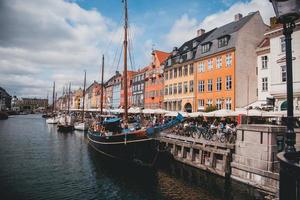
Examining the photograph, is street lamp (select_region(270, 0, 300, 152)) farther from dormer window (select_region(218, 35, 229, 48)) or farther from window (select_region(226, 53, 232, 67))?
dormer window (select_region(218, 35, 229, 48))

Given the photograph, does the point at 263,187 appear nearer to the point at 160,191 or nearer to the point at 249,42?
the point at 160,191

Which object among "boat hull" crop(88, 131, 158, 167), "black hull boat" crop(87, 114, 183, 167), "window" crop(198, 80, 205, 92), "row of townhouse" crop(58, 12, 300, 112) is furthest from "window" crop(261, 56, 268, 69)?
"boat hull" crop(88, 131, 158, 167)

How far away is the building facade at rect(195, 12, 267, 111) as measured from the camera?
3453cm

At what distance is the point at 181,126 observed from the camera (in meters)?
25.5

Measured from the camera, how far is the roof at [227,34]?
117 ft

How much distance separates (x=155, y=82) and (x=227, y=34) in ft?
69.8

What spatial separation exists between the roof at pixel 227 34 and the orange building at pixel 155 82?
1271 centimetres

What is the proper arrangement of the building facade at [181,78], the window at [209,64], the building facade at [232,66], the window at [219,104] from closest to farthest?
the building facade at [232,66], the window at [219,104], the window at [209,64], the building facade at [181,78]

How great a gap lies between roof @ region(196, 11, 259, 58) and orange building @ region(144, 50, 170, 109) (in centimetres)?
1271

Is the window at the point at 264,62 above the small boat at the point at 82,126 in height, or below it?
above

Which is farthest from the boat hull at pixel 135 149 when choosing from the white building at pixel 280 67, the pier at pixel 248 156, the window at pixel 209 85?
the window at pixel 209 85

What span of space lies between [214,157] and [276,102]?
11.2m

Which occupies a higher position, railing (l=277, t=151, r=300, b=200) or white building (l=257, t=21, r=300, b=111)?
white building (l=257, t=21, r=300, b=111)

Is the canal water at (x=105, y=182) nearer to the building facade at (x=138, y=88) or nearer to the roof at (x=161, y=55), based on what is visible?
the roof at (x=161, y=55)
